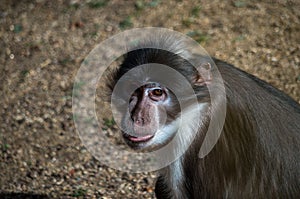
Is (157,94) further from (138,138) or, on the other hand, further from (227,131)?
(227,131)

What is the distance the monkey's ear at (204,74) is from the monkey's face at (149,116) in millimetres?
186

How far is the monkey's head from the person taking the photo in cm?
325

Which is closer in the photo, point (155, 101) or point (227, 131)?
point (227, 131)

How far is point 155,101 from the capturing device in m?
3.32

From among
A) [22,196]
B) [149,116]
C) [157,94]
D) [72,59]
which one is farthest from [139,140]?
[72,59]

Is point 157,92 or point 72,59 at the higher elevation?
point 157,92

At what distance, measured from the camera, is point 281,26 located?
19.0 ft

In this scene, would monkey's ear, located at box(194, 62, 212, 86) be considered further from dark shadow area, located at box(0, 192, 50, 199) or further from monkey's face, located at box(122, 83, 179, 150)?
dark shadow area, located at box(0, 192, 50, 199)

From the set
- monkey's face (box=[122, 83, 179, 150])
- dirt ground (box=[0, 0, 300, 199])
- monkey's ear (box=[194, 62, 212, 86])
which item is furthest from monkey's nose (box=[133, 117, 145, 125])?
dirt ground (box=[0, 0, 300, 199])

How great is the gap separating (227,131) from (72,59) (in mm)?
2970

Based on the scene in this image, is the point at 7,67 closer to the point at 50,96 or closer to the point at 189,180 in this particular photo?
the point at 50,96

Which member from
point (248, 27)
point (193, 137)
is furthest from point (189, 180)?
point (248, 27)

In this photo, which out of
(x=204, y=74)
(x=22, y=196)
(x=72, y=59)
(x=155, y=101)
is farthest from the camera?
(x=72, y=59)

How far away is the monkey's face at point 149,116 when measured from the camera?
327 cm
